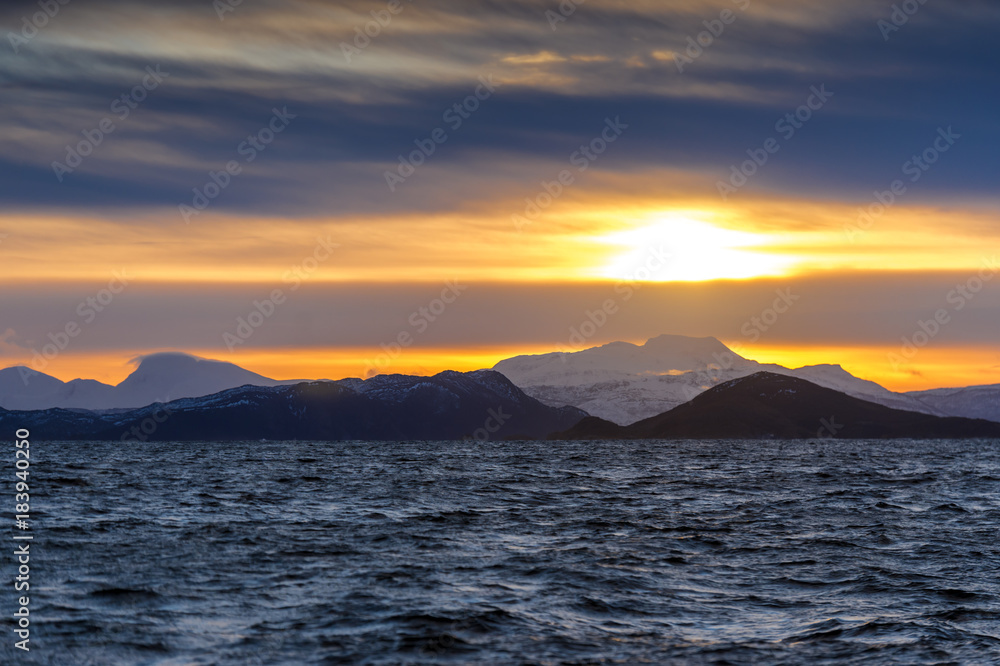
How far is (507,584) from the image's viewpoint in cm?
3164

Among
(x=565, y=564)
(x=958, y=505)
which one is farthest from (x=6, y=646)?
(x=958, y=505)

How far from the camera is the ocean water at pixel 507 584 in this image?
2334cm

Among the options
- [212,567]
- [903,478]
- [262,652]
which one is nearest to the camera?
[262,652]

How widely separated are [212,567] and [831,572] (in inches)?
914

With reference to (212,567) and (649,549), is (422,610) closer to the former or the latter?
(212,567)

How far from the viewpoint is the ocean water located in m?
23.3

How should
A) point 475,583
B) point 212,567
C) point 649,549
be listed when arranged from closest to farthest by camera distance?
point 475,583 < point 212,567 < point 649,549

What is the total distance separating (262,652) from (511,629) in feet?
21.5

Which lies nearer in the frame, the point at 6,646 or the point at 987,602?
the point at 6,646

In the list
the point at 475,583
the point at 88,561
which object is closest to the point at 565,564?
the point at 475,583

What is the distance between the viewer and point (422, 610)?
27219 millimetres

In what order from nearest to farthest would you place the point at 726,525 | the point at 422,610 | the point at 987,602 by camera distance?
the point at 422,610, the point at 987,602, the point at 726,525

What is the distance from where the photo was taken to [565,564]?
36000mm

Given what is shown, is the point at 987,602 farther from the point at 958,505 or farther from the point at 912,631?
the point at 958,505
